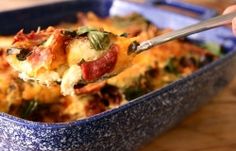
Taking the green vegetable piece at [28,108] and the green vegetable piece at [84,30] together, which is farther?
the green vegetable piece at [28,108]

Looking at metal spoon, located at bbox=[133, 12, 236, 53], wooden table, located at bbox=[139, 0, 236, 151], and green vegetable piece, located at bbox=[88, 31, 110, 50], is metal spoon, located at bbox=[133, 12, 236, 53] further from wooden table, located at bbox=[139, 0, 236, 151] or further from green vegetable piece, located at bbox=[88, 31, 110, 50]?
wooden table, located at bbox=[139, 0, 236, 151]

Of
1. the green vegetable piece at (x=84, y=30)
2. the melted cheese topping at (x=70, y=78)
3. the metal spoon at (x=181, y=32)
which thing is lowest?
the melted cheese topping at (x=70, y=78)

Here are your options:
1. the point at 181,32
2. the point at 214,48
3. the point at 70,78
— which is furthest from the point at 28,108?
the point at 214,48

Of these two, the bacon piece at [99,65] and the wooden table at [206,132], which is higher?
the bacon piece at [99,65]

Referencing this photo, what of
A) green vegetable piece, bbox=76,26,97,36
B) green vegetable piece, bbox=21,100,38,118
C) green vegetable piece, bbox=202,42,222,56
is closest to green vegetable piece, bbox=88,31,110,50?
green vegetable piece, bbox=76,26,97,36

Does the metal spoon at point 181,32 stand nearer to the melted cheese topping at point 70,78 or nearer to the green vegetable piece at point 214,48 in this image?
the melted cheese topping at point 70,78

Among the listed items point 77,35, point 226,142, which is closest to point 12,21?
point 77,35

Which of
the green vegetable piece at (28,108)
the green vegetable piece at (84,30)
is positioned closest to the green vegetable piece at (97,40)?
the green vegetable piece at (84,30)

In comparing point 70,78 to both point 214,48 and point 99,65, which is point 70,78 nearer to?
point 99,65
